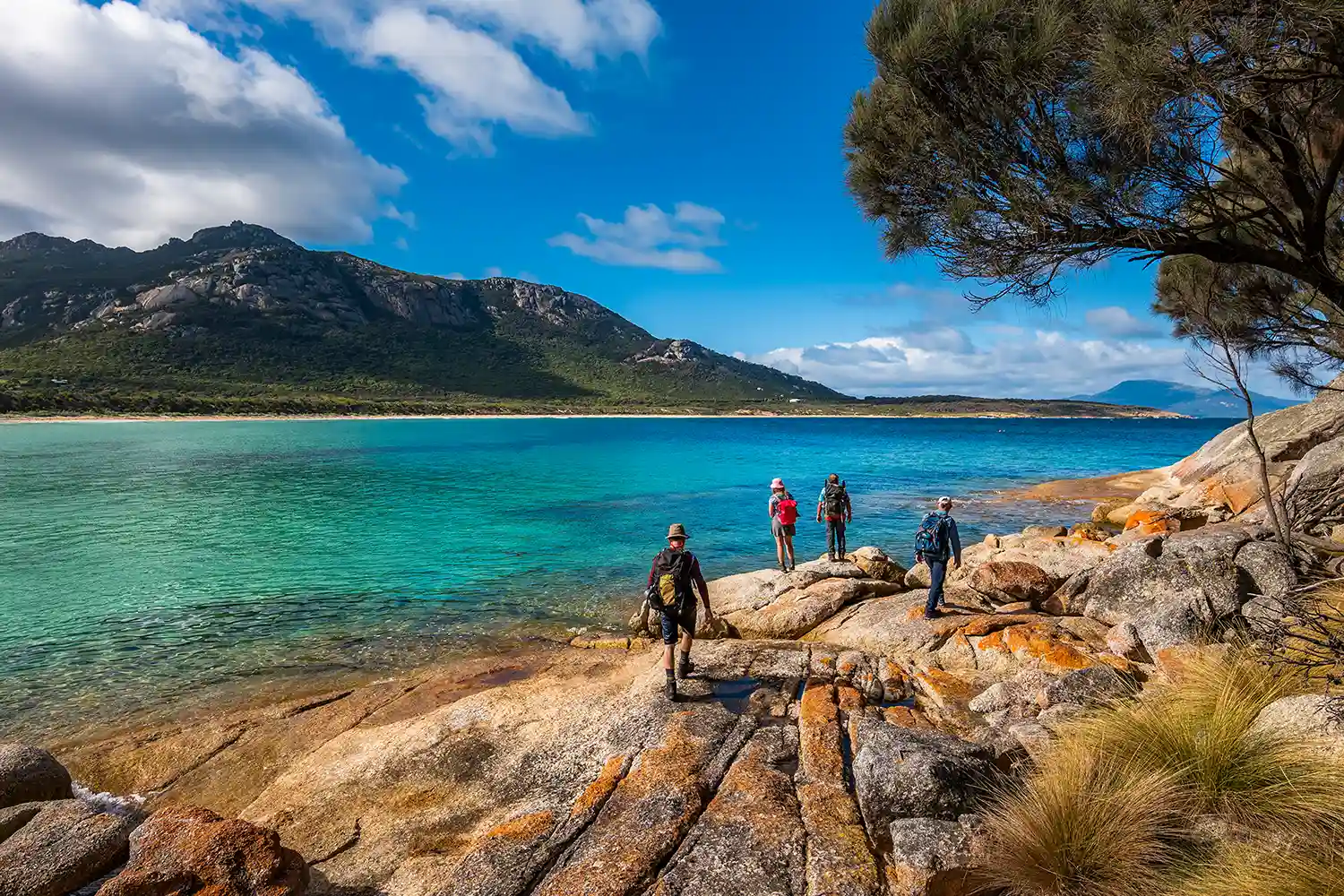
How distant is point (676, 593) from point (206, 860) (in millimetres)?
6012

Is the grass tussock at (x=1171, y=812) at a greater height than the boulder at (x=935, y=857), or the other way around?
the grass tussock at (x=1171, y=812)

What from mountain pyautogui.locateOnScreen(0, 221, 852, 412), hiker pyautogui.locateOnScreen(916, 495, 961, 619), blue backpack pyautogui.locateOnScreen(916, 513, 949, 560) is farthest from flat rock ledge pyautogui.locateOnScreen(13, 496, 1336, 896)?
mountain pyautogui.locateOnScreen(0, 221, 852, 412)

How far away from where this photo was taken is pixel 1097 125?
23.8ft

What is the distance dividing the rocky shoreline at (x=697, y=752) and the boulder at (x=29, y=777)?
28 mm

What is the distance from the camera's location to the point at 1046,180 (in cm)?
757

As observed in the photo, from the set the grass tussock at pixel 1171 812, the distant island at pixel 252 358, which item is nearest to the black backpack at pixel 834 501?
the grass tussock at pixel 1171 812

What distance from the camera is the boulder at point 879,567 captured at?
14977 mm

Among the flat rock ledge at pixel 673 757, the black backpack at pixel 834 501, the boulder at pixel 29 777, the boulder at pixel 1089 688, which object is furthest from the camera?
the black backpack at pixel 834 501

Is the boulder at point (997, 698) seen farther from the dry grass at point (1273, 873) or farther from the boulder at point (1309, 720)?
the dry grass at point (1273, 873)

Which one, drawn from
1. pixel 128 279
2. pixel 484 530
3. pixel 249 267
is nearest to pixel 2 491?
pixel 484 530

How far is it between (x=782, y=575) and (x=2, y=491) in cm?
4238

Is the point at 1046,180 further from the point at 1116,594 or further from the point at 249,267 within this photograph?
the point at 249,267

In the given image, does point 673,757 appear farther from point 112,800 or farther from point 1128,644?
point 112,800

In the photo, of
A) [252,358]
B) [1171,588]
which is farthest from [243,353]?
[1171,588]
